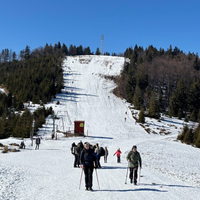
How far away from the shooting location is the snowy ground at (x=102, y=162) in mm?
7793

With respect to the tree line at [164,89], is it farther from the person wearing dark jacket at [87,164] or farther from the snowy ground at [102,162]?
the person wearing dark jacket at [87,164]

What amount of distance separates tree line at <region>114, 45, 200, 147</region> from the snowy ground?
15.9ft

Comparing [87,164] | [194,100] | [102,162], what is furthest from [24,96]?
[87,164]

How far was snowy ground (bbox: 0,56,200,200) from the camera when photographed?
7793mm

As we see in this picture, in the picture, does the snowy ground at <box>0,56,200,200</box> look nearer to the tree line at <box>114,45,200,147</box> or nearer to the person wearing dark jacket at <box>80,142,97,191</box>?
the person wearing dark jacket at <box>80,142,97,191</box>

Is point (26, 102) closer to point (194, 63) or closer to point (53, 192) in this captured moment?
point (53, 192)

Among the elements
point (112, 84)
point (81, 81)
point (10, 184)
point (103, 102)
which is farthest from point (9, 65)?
point (10, 184)

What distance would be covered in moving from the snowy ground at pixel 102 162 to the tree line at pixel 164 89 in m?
4.85

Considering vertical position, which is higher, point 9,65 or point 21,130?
point 9,65

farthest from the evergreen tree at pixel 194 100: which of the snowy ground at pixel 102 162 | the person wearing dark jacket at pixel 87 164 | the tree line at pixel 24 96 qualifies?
the person wearing dark jacket at pixel 87 164

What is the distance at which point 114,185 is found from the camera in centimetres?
870

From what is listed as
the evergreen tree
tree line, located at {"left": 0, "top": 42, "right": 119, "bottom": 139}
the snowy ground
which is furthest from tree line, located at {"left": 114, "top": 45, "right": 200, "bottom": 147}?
tree line, located at {"left": 0, "top": 42, "right": 119, "bottom": 139}

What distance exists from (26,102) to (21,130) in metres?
28.7

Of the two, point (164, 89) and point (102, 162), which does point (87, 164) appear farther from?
point (164, 89)
